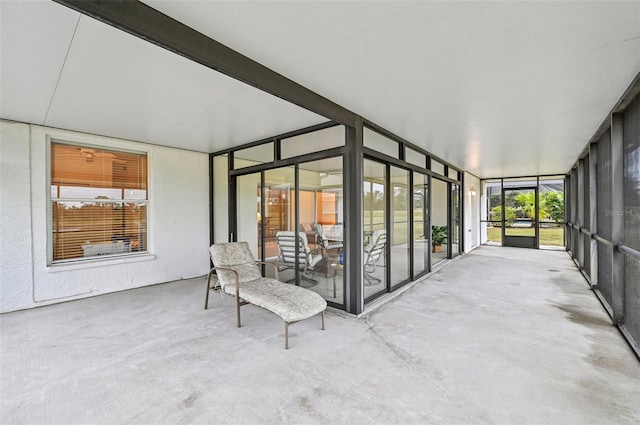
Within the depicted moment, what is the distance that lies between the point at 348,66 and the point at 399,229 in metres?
3.25

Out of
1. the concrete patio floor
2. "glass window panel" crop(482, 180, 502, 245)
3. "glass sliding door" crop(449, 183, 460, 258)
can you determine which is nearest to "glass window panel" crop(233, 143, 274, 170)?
the concrete patio floor

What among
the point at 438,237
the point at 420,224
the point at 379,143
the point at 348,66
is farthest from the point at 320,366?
the point at 438,237

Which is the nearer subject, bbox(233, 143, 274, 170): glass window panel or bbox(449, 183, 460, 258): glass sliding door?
bbox(233, 143, 274, 170): glass window panel

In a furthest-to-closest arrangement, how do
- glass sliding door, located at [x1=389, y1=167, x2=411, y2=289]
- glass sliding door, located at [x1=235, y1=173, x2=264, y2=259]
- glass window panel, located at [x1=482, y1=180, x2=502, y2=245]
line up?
glass window panel, located at [x1=482, y1=180, x2=502, y2=245]
glass sliding door, located at [x1=235, y1=173, x2=264, y2=259]
glass sliding door, located at [x1=389, y1=167, x2=411, y2=289]

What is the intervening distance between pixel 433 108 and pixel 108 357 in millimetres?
4363

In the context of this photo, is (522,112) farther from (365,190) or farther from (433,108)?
(365,190)

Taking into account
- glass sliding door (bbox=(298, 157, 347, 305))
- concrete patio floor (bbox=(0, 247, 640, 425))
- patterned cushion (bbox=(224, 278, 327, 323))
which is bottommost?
concrete patio floor (bbox=(0, 247, 640, 425))

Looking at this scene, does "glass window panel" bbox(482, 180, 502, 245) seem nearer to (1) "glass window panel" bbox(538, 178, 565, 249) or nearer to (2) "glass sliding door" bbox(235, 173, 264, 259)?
(1) "glass window panel" bbox(538, 178, 565, 249)

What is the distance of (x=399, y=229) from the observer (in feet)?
16.7

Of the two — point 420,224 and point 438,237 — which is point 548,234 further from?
point 420,224

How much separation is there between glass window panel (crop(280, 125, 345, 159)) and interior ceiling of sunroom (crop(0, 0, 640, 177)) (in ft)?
1.01

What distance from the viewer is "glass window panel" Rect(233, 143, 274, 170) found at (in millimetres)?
5254

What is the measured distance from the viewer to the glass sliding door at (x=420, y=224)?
549 centimetres

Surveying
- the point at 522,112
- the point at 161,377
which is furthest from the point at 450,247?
the point at 161,377
